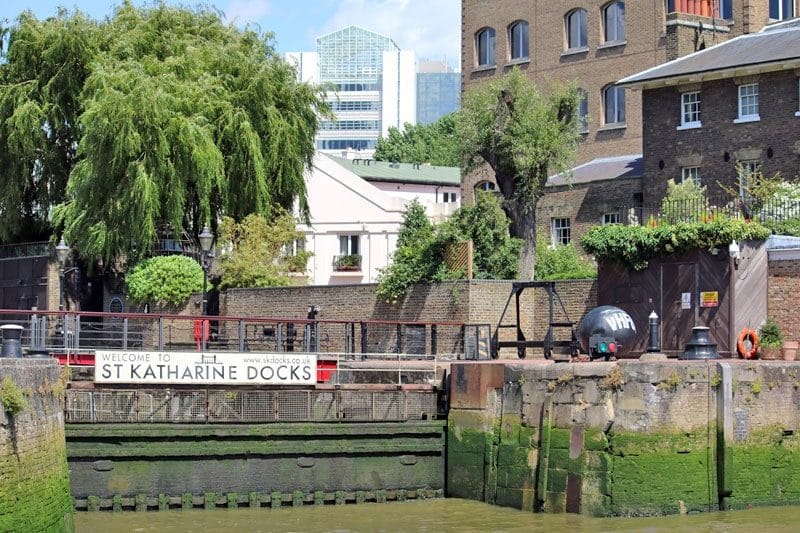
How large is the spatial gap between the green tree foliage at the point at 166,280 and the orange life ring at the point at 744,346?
65.7ft

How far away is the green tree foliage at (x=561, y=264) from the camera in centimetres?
4162

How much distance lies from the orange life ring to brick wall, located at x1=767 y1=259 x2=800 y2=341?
1.36 metres

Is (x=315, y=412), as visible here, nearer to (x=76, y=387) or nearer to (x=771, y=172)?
(x=76, y=387)

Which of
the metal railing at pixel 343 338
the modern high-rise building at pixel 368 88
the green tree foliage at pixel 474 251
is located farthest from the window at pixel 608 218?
the modern high-rise building at pixel 368 88

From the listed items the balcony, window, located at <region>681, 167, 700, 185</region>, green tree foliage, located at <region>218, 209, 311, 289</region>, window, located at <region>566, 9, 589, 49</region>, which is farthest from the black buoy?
the balcony

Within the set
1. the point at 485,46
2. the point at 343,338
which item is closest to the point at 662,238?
the point at 343,338

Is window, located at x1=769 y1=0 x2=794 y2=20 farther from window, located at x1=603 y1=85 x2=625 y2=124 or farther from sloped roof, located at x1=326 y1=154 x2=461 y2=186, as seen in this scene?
sloped roof, located at x1=326 y1=154 x2=461 y2=186

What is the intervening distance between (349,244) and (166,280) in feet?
53.4

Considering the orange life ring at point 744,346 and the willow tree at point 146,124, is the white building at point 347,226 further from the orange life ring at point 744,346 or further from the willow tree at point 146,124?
the orange life ring at point 744,346

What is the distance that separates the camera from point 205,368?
27.2 metres

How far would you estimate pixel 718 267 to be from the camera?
32.7m

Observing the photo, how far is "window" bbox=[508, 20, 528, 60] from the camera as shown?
59938 millimetres

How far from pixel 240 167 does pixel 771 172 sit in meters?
16.2

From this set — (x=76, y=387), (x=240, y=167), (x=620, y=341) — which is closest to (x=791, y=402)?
(x=620, y=341)
